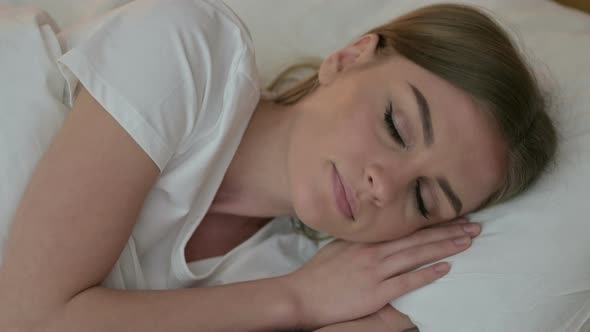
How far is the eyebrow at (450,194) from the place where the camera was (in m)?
1.08

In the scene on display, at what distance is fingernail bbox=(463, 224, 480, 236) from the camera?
44.6 inches

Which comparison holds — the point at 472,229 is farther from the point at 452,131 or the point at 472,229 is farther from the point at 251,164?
the point at 251,164

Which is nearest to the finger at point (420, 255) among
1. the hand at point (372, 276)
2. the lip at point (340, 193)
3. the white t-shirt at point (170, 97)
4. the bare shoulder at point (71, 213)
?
the hand at point (372, 276)

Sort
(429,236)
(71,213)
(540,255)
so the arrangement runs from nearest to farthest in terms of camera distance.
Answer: (71,213) < (540,255) < (429,236)

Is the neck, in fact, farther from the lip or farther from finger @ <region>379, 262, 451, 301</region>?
finger @ <region>379, 262, 451, 301</region>

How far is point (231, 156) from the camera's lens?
117 cm

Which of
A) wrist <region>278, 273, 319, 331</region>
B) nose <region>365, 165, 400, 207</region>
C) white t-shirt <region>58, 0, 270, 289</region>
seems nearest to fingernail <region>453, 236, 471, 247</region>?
nose <region>365, 165, 400, 207</region>

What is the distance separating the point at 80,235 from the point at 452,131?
60 centimetres

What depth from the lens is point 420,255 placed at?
1.14 metres

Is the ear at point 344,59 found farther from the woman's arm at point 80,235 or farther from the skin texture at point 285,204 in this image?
the woman's arm at point 80,235

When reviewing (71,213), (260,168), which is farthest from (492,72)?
(71,213)

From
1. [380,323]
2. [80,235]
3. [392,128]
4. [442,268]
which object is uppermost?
[392,128]

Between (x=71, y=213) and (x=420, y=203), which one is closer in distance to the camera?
(x=71, y=213)

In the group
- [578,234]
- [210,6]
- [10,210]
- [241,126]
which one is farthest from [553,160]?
[10,210]
